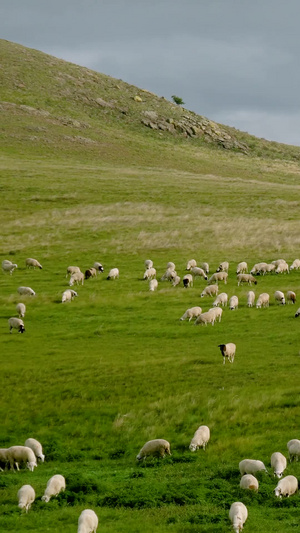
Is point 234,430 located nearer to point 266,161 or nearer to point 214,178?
point 214,178

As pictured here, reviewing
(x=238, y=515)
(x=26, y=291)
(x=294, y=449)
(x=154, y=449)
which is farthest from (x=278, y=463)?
(x=26, y=291)

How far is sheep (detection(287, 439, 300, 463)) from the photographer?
1861 cm

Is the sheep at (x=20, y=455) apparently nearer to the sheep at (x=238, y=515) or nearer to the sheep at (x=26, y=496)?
the sheep at (x=26, y=496)

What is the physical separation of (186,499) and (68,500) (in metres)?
2.87

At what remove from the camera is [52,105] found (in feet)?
391

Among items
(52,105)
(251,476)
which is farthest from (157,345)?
(52,105)

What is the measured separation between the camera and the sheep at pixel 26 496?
15.8m

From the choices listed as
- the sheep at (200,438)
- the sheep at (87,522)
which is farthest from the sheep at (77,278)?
the sheep at (87,522)

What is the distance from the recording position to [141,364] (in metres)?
28.0

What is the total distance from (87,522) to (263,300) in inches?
964

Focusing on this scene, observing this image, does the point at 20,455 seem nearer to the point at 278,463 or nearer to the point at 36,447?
the point at 36,447

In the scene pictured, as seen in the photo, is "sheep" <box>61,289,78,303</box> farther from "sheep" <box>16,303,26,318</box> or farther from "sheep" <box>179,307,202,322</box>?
"sheep" <box>179,307,202,322</box>

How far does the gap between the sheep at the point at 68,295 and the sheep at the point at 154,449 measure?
64.5 ft

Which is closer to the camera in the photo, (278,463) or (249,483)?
(249,483)
